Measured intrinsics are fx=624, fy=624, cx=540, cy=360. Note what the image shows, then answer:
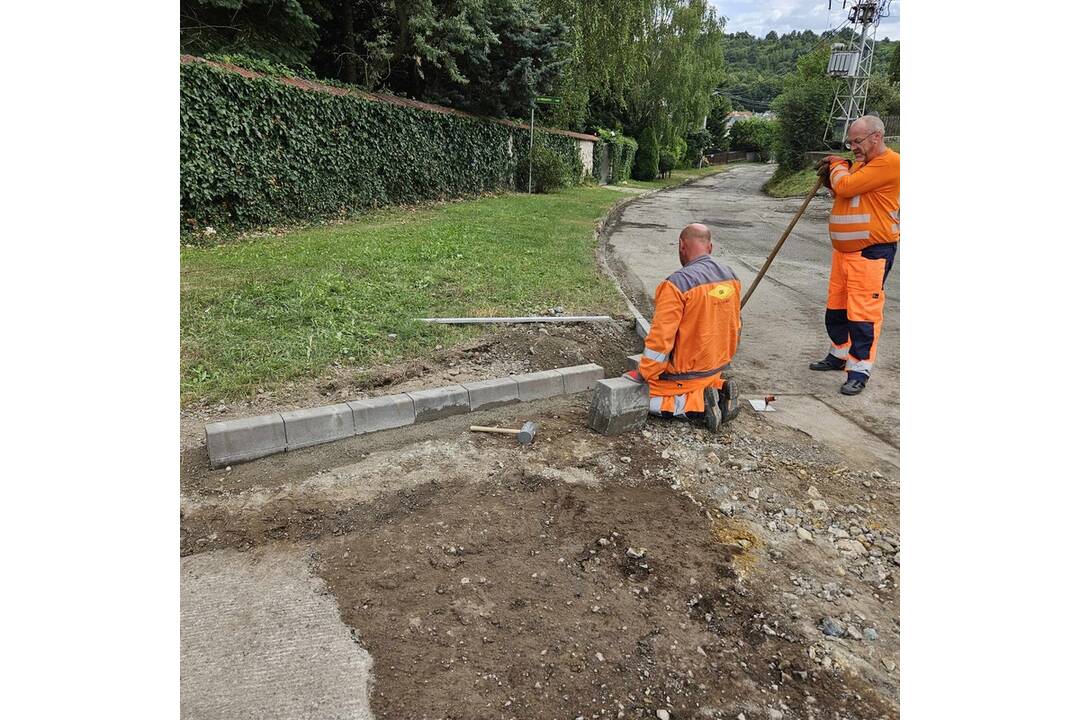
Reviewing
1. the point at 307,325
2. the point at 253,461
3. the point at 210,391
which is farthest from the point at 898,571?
the point at 307,325

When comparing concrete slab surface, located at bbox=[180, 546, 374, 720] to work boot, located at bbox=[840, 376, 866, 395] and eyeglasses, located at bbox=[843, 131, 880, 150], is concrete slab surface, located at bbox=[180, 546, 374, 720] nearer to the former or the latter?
work boot, located at bbox=[840, 376, 866, 395]

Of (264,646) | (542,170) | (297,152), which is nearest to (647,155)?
(542,170)

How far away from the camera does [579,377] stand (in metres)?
4.52

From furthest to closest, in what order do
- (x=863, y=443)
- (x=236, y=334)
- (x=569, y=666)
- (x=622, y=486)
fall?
1. (x=236, y=334)
2. (x=863, y=443)
3. (x=622, y=486)
4. (x=569, y=666)

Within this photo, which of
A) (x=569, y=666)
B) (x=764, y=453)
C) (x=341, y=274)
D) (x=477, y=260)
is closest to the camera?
(x=569, y=666)

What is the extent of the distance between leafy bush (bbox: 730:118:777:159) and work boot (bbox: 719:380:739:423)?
220ft

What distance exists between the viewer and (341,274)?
22.1ft

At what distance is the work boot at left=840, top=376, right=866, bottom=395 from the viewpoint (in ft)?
15.9

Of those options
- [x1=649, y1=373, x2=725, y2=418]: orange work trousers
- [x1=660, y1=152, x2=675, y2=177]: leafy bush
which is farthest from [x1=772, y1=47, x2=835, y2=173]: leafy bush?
[x1=649, y1=373, x2=725, y2=418]: orange work trousers

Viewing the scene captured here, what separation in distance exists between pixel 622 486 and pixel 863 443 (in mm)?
1841

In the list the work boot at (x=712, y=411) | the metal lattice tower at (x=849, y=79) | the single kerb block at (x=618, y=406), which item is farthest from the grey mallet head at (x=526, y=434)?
the metal lattice tower at (x=849, y=79)

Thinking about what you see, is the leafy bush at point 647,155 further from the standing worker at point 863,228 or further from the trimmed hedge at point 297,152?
the standing worker at point 863,228

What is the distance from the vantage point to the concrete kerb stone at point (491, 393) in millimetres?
4027

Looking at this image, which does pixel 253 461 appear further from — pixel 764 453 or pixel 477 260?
pixel 477 260
